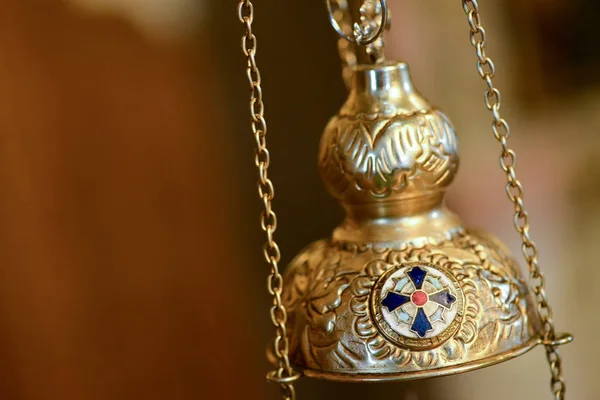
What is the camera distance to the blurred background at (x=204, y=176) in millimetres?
1701

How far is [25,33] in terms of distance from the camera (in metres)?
1.65

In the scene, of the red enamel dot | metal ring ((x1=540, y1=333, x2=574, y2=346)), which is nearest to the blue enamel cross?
the red enamel dot

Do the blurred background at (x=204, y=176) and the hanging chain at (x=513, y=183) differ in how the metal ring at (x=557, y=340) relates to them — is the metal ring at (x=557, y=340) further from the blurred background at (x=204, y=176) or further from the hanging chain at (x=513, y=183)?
the blurred background at (x=204, y=176)

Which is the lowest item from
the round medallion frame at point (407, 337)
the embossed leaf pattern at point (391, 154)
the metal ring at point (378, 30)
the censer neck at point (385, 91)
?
the round medallion frame at point (407, 337)

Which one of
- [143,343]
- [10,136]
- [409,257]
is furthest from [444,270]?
[143,343]

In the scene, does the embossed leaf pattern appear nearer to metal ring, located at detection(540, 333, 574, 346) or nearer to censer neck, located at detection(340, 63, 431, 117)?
censer neck, located at detection(340, 63, 431, 117)

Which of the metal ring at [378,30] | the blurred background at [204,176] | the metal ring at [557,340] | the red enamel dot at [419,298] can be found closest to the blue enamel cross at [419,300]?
the red enamel dot at [419,298]

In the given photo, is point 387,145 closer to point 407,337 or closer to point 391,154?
point 391,154

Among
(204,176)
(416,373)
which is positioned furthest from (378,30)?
(204,176)

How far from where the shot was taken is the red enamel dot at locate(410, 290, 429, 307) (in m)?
0.72

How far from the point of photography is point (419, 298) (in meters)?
0.72

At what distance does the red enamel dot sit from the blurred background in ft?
3.69

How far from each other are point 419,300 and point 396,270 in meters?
0.04

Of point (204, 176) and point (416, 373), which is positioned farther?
point (204, 176)
